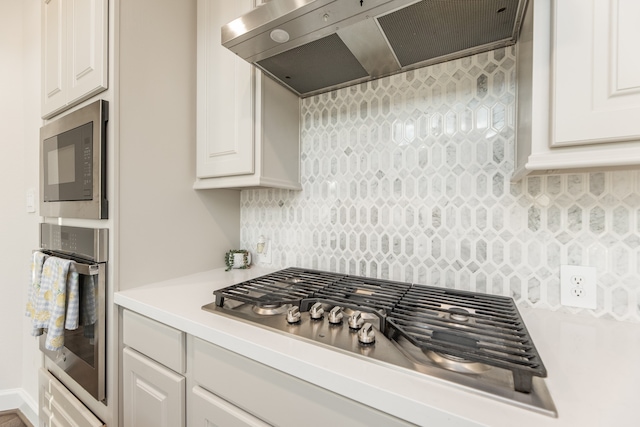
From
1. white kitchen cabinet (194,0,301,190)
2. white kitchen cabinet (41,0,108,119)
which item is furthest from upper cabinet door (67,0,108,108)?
white kitchen cabinet (194,0,301,190)

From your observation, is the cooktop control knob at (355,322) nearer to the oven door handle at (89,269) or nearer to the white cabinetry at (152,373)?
the white cabinetry at (152,373)

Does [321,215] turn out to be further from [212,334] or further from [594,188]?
[594,188]

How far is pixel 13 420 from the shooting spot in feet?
5.92

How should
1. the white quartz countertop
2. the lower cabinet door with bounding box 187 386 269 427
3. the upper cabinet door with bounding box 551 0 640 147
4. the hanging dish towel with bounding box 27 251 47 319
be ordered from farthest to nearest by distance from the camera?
the hanging dish towel with bounding box 27 251 47 319 → the lower cabinet door with bounding box 187 386 269 427 → the upper cabinet door with bounding box 551 0 640 147 → the white quartz countertop

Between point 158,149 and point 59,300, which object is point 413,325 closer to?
point 158,149

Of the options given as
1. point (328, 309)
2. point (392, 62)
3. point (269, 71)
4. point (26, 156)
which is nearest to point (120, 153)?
point (269, 71)

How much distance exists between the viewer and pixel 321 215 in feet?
4.52

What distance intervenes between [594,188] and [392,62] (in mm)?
Answer: 780

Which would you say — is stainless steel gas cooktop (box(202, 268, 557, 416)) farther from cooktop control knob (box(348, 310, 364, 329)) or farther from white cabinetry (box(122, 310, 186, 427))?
white cabinetry (box(122, 310, 186, 427))

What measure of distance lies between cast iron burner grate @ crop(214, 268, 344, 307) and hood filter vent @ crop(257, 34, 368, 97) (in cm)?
85

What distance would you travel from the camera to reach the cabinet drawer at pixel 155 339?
0.88 metres

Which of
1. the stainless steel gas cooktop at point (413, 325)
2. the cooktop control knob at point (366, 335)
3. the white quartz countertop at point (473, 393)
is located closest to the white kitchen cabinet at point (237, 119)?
the stainless steel gas cooktop at point (413, 325)

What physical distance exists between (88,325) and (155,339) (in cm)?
44

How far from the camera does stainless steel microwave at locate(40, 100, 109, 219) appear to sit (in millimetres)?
1110
